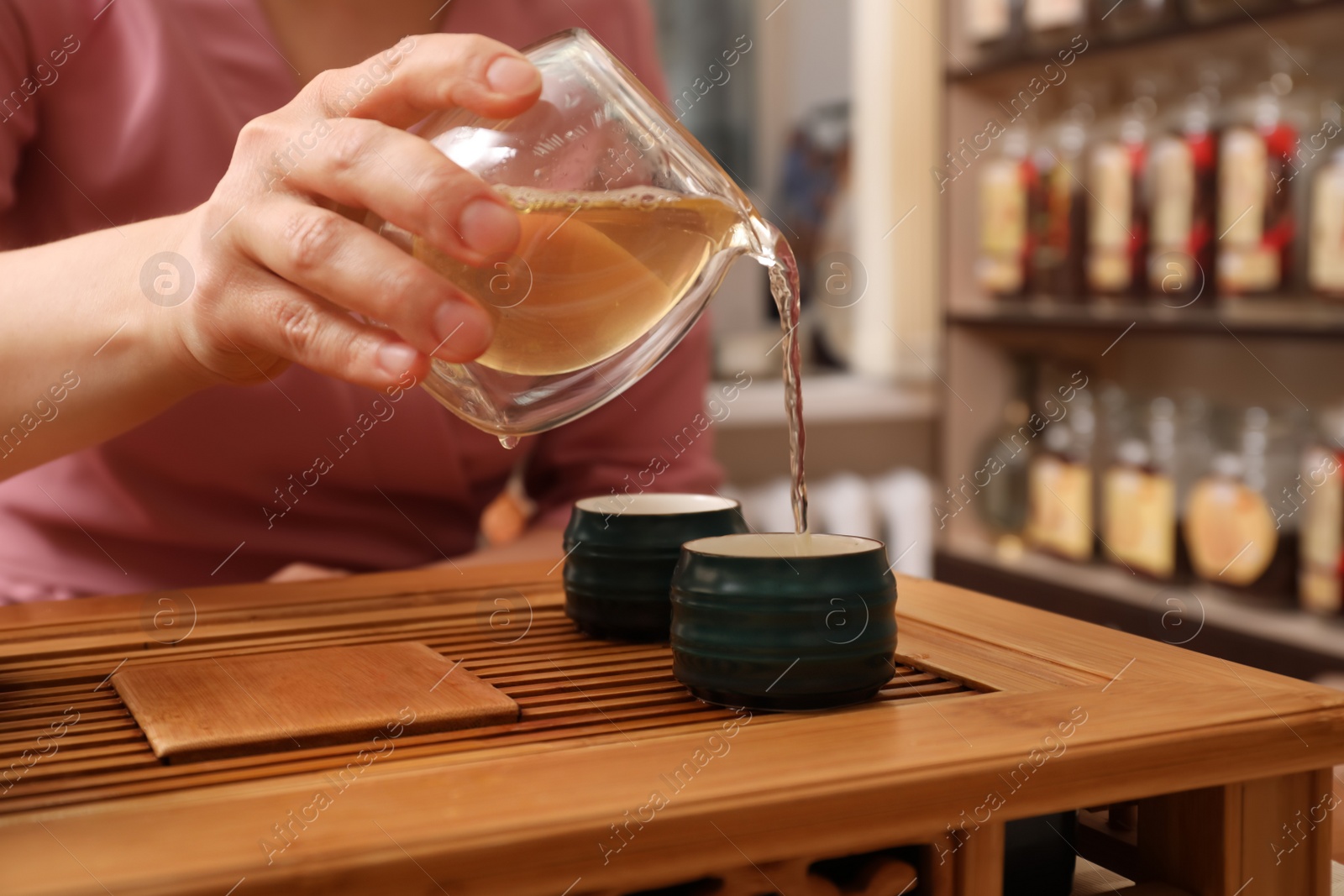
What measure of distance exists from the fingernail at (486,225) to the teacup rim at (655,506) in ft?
0.81

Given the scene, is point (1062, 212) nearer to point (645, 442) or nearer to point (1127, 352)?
point (1127, 352)

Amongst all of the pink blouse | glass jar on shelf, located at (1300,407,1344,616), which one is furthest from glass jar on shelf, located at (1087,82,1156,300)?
the pink blouse

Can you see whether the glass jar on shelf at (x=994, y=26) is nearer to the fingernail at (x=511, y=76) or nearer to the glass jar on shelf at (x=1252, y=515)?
the glass jar on shelf at (x=1252, y=515)

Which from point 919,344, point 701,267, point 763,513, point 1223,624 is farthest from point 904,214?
point 701,267

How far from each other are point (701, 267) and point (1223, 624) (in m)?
1.36

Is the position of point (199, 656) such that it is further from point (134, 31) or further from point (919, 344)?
point (919, 344)

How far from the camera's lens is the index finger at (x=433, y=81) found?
562mm

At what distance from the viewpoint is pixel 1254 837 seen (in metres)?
0.55

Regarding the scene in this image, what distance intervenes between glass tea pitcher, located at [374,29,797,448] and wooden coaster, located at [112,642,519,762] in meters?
0.15

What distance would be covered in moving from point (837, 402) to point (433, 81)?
2.25 m

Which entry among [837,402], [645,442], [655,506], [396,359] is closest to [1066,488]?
[837,402]

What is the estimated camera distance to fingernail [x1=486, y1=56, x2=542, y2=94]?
0.56 m

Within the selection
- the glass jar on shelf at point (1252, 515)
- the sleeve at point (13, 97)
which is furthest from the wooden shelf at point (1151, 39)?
the sleeve at point (13, 97)

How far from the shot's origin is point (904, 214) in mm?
2768
